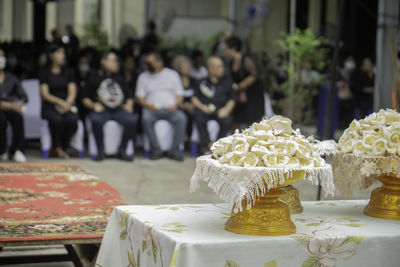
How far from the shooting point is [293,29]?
1173 centimetres

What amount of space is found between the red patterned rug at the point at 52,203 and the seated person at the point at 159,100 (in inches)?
109

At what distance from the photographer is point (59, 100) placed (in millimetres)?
8461

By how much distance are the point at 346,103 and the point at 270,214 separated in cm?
887

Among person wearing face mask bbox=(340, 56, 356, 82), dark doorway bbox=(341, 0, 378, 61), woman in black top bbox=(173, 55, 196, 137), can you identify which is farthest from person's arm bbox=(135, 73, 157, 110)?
person wearing face mask bbox=(340, 56, 356, 82)

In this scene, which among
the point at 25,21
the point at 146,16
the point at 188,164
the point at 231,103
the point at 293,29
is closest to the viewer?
the point at 188,164

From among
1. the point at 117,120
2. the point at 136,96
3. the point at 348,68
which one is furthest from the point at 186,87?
the point at 348,68

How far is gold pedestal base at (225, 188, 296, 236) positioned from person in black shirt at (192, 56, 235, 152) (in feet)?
22.0

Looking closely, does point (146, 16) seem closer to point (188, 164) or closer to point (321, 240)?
point (188, 164)

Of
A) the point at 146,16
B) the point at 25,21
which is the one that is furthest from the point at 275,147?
the point at 25,21

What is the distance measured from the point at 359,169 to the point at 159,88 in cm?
641

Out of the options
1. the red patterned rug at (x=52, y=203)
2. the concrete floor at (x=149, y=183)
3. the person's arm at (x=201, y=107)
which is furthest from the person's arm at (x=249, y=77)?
the red patterned rug at (x=52, y=203)

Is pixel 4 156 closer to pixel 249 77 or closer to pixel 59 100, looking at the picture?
pixel 59 100

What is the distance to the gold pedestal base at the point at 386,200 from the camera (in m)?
2.64

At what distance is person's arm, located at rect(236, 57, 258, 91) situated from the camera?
30.7 feet
